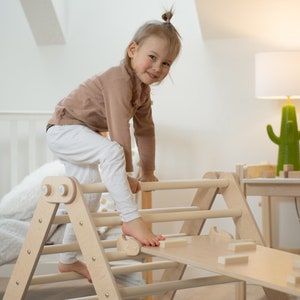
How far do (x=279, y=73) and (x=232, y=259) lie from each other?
4.56ft

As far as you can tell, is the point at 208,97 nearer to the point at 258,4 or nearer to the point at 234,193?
the point at 258,4

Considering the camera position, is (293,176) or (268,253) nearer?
(268,253)

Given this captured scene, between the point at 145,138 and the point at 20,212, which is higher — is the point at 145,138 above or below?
above

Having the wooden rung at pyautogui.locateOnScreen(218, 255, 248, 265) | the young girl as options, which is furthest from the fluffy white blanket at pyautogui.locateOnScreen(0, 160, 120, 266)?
the wooden rung at pyautogui.locateOnScreen(218, 255, 248, 265)

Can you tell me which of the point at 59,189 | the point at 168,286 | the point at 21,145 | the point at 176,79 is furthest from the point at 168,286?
the point at 21,145

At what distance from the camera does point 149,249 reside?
4.97 ft

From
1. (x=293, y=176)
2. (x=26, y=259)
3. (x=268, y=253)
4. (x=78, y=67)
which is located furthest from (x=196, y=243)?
(x=78, y=67)

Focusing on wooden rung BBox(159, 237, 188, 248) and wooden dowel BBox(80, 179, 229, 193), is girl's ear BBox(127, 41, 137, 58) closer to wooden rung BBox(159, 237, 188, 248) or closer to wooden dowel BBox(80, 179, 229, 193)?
wooden dowel BBox(80, 179, 229, 193)

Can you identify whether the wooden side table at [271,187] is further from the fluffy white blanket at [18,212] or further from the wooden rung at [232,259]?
the wooden rung at [232,259]

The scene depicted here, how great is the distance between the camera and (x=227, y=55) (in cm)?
301

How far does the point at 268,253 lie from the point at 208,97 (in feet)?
5.21

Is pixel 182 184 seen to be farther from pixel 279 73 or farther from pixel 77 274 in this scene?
pixel 279 73

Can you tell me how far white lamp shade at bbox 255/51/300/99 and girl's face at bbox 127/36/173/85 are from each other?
1.00 meters

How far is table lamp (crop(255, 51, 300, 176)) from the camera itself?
103 inches
